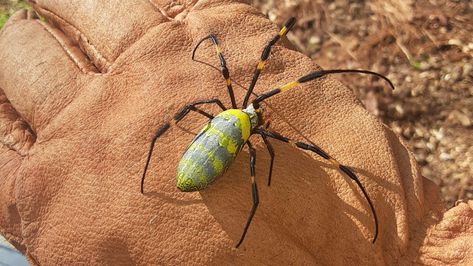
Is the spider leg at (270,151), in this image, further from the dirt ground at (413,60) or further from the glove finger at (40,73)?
the dirt ground at (413,60)

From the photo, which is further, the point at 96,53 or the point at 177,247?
the point at 96,53

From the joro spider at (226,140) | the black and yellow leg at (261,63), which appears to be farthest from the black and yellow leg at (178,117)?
the black and yellow leg at (261,63)

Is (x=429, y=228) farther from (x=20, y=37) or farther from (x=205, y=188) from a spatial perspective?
(x=20, y=37)

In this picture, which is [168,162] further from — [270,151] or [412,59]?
[412,59]

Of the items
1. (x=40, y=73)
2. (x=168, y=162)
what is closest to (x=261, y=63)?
(x=168, y=162)

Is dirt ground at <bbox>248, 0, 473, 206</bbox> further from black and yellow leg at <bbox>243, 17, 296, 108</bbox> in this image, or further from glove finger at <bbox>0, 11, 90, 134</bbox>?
glove finger at <bbox>0, 11, 90, 134</bbox>

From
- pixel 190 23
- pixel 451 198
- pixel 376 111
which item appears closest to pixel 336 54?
pixel 376 111
